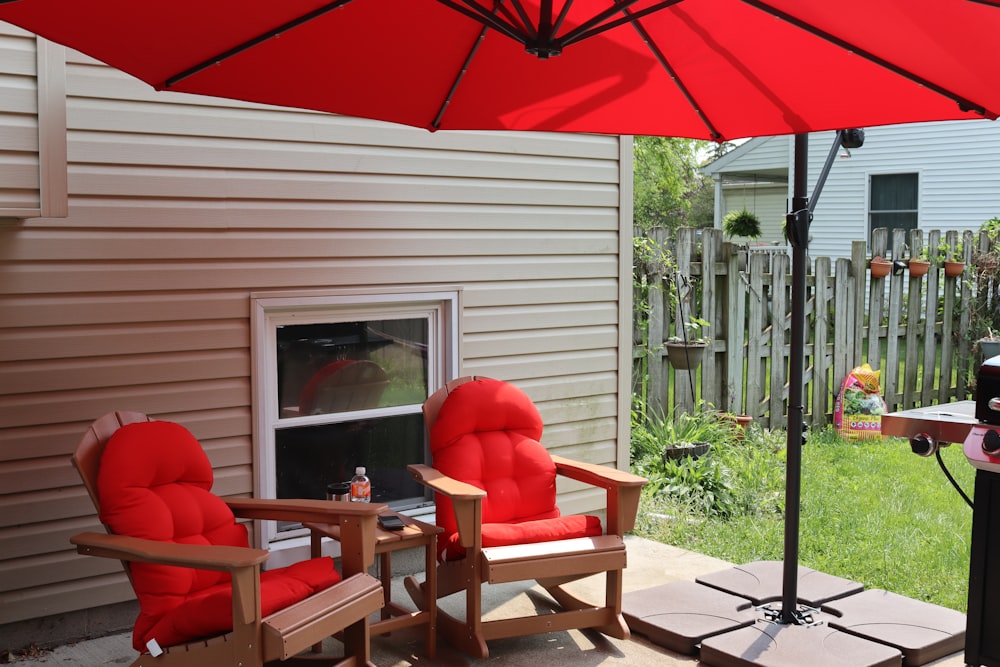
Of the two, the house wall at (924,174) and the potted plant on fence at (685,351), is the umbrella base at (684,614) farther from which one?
the house wall at (924,174)

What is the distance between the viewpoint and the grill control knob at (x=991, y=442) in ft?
11.4

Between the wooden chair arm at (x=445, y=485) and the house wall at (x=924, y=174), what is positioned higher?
the house wall at (x=924, y=174)

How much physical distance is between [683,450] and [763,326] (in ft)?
5.84

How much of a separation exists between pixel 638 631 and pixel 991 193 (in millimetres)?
10102

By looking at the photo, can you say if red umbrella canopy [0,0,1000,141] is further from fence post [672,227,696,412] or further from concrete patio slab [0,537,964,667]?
fence post [672,227,696,412]

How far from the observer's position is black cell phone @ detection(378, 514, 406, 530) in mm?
4078

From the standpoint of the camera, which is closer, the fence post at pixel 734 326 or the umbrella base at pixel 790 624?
the umbrella base at pixel 790 624

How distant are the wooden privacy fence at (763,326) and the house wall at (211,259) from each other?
6.84ft

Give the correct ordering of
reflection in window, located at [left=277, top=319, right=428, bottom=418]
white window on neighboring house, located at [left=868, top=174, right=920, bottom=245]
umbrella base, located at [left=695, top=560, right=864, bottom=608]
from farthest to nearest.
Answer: white window on neighboring house, located at [left=868, top=174, right=920, bottom=245] < reflection in window, located at [left=277, top=319, right=428, bottom=418] < umbrella base, located at [left=695, top=560, right=864, bottom=608]

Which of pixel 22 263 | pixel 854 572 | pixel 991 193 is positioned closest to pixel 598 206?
pixel 854 572

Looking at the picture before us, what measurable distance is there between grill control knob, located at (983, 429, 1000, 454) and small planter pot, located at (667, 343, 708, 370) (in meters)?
3.50

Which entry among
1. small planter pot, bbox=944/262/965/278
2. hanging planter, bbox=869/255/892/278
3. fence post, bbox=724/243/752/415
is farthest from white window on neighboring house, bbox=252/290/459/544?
small planter pot, bbox=944/262/965/278

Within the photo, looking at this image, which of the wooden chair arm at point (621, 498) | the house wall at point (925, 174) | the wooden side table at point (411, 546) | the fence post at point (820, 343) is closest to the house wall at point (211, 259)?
the wooden side table at point (411, 546)

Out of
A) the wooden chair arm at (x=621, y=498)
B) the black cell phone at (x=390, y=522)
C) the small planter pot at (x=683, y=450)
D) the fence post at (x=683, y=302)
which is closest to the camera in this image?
the black cell phone at (x=390, y=522)
